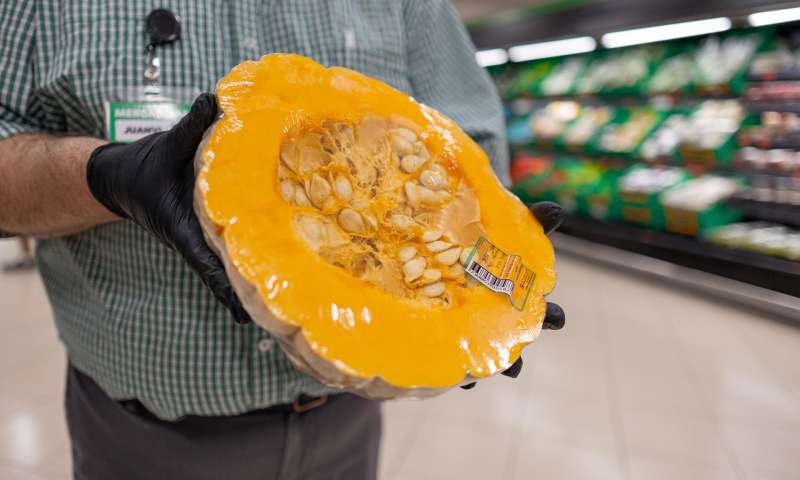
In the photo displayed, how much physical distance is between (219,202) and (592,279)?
13.3ft

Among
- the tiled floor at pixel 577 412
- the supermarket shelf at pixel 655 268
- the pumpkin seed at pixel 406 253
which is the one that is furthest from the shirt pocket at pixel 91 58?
the supermarket shelf at pixel 655 268

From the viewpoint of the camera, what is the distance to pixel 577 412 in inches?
92.1

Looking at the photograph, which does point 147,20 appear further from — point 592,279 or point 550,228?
point 592,279

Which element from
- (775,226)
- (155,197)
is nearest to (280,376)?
(155,197)

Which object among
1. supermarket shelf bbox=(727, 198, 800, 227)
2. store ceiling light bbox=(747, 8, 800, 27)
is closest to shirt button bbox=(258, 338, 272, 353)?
store ceiling light bbox=(747, 8, 800, 27)

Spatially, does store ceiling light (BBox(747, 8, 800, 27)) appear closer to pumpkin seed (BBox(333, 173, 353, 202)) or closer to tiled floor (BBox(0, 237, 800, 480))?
tiled floor (BBox(0, 237, 800, 480))

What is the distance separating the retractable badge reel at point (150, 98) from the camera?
0.78 metres

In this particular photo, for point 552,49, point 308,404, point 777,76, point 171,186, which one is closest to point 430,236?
point 171,186

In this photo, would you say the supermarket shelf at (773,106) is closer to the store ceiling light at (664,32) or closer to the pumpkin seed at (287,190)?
the store ceiling light at (664,32)

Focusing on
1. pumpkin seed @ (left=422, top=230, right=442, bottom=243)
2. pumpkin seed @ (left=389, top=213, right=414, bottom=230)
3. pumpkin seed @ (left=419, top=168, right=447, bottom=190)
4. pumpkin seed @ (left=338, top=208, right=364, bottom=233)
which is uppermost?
pumpkin seed @ (left=419, top=168, right=447, bottom=190)

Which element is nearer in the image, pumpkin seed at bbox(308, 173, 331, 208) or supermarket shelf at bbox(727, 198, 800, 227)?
pumpkin seed at bbox(308, 173, 331, 208)

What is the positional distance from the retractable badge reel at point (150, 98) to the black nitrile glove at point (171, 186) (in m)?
0.13

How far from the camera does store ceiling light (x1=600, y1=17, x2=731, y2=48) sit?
355 cm

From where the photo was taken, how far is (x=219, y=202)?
0.53 metres
